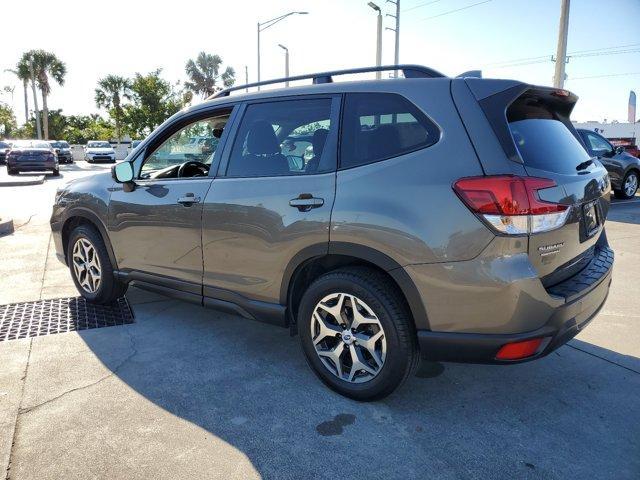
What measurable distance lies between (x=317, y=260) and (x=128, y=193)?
1.90 m

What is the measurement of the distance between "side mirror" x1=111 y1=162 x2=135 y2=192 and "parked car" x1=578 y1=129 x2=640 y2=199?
39.1 ft

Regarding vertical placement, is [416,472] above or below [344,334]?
below

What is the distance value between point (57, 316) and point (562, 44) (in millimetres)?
16340

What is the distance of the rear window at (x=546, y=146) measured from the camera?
8.21 feet

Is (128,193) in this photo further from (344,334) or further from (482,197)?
(482,197)

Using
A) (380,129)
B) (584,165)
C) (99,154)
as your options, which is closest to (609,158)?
(584,165)

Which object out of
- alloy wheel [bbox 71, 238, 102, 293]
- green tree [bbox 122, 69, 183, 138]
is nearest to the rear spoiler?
alloy wheel [bbox 71, 238, 102, 293]

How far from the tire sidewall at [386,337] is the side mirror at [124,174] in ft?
6.11

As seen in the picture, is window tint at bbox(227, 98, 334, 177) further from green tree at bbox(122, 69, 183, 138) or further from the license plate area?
green tree at bbox(122, 69, 183, 138)

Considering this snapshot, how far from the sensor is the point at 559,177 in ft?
8.06

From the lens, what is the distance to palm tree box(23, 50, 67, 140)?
170 feet

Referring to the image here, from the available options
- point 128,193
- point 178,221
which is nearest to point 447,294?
point 178,221

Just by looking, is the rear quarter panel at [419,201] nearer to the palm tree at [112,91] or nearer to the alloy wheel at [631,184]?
the alloy wheel at [631,184]

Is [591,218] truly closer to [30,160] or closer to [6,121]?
[30,160]
